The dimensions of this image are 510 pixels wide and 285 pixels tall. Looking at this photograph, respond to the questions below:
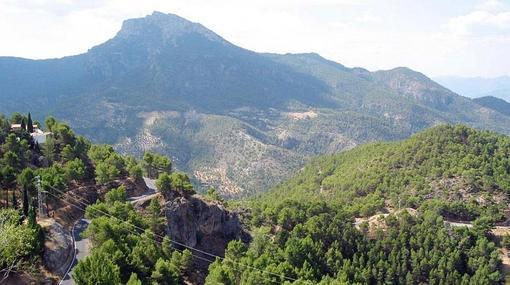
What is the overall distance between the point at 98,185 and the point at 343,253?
54514 millimetres

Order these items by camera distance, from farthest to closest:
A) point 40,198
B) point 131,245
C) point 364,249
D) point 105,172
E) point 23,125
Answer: point 364,249
point 23,125
point 105,172
point 40,198
point 131,245

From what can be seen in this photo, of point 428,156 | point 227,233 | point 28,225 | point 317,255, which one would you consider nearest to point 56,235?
point 28,225

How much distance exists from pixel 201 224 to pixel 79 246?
2935 centimetres

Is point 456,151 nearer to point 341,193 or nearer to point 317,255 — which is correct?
point 341,193

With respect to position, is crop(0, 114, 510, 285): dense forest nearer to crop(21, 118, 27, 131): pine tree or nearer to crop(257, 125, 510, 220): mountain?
crop(257, 125, 510, 220): mountain

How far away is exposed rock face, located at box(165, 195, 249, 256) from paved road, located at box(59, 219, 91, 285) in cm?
1568

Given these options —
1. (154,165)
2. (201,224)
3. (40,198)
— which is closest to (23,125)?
(154,165)

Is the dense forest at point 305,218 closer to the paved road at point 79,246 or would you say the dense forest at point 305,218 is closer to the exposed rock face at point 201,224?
the paved road at point 79,246

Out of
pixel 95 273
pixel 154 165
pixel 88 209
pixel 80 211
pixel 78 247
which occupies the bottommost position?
pixel 78 247

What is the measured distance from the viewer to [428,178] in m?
145

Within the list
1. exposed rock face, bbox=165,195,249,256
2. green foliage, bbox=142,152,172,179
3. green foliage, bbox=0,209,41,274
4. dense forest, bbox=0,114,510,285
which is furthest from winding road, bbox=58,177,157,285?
green foliage, bbox=142,152,172,179

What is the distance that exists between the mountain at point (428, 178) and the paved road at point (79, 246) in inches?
2151

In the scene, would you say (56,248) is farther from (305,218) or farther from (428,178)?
(428,178)

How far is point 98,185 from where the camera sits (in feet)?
290
